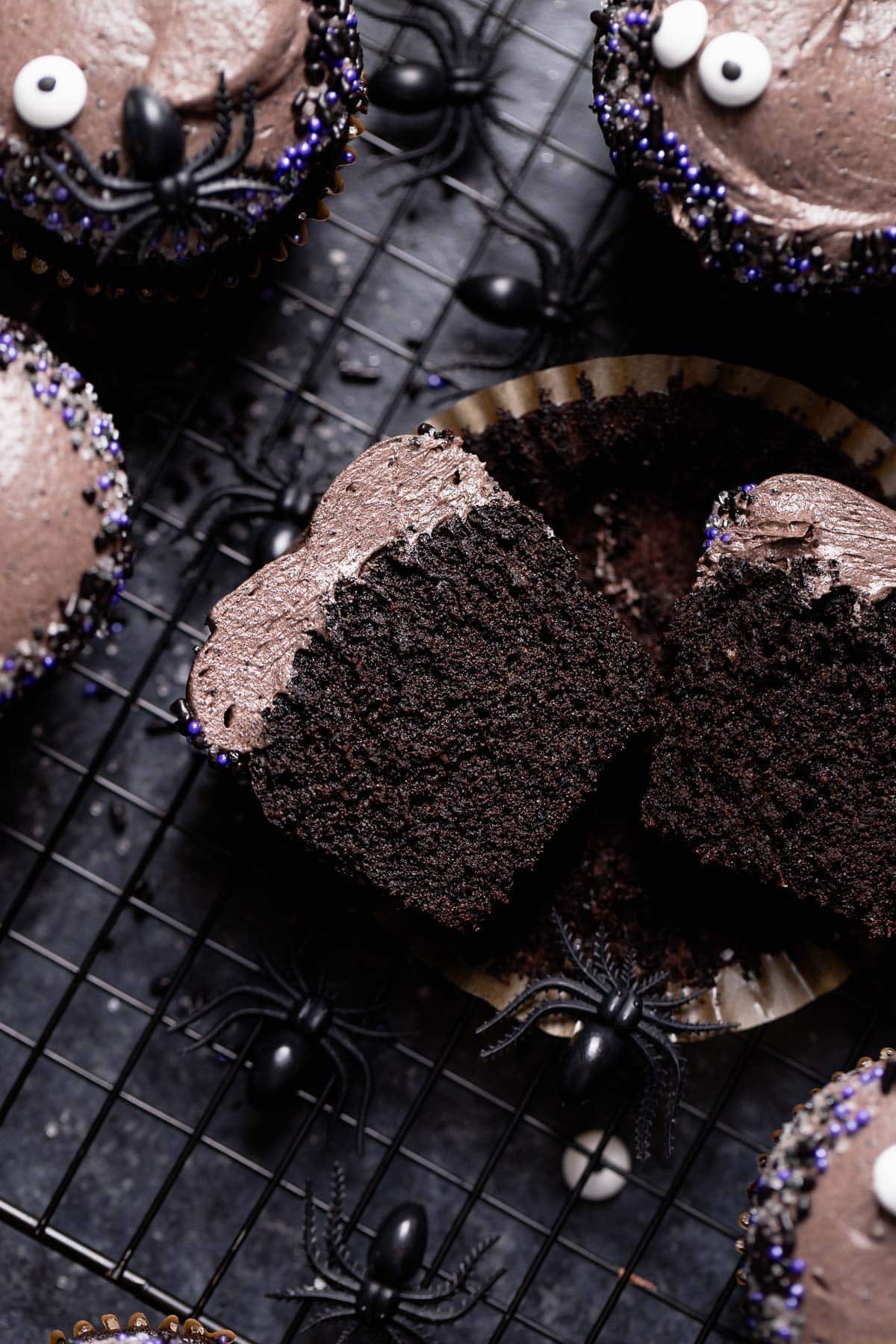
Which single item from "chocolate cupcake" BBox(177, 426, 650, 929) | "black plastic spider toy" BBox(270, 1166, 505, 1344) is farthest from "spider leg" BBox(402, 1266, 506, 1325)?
"chocolate cupcake" BBox(177, 426, 650, 929)

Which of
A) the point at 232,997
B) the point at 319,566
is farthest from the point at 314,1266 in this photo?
the point at 319,566

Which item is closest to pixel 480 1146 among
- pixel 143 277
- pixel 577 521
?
pixel 577 521

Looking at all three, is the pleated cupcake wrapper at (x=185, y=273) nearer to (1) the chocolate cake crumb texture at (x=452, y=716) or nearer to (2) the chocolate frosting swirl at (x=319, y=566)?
(2) the chocolate frosting swirl at (x=319, y=566)

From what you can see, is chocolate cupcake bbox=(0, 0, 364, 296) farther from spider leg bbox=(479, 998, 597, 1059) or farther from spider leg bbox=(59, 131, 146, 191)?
spider leg bbox=(479, 998, 597, 1059)

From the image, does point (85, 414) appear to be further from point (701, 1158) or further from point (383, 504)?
point (701, 1158)

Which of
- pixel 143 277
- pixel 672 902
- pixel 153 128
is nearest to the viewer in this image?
pixel 153 128
